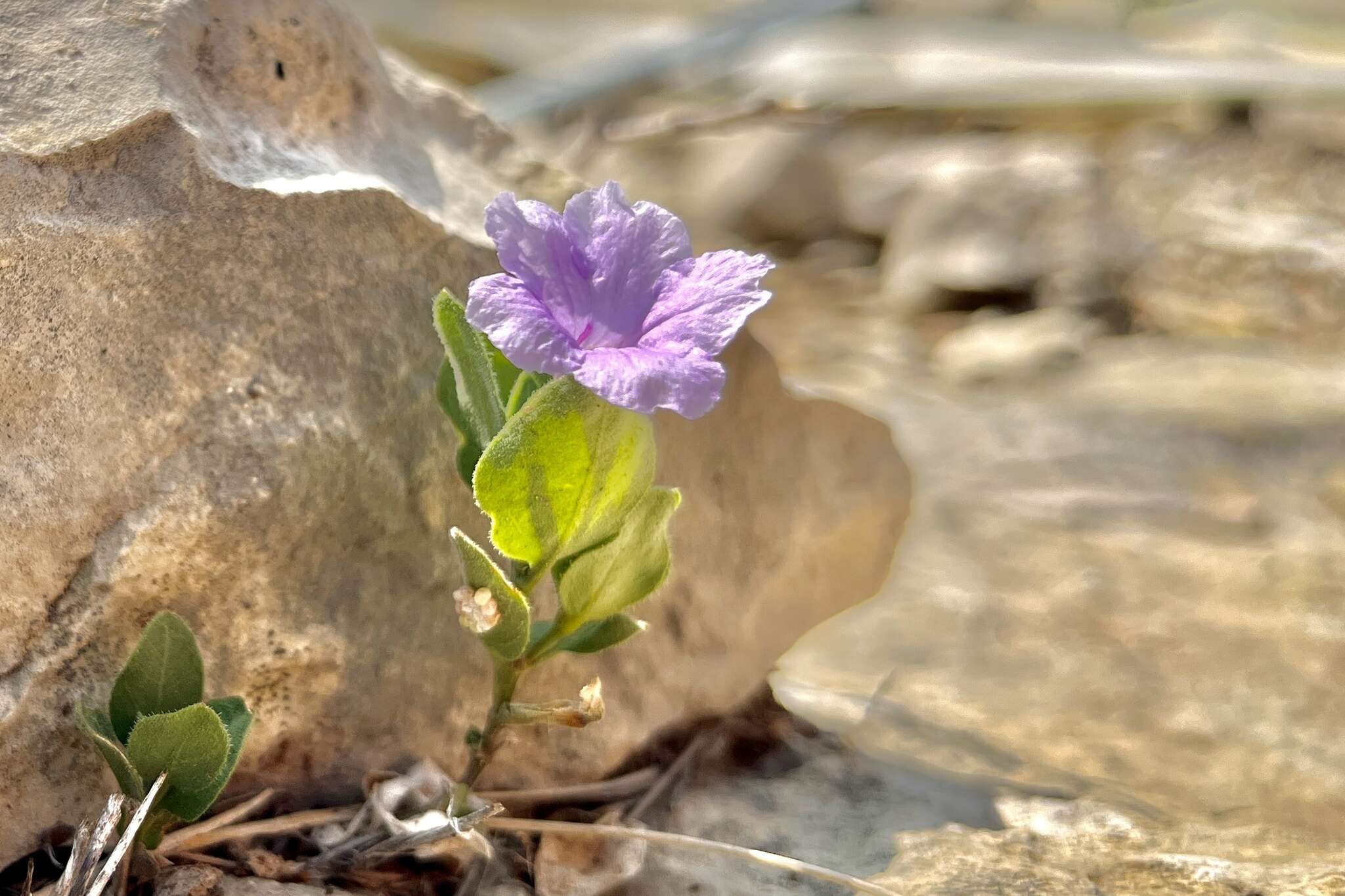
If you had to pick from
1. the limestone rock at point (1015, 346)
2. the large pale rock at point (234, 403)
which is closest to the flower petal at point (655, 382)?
the large pale rock at point (234, 403)

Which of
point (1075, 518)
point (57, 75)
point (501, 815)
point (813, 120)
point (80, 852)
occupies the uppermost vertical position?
point (57, 75)

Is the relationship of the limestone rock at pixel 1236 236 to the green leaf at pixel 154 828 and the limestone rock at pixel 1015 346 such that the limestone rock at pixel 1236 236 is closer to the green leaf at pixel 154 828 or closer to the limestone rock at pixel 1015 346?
the limestone rock at pixel 1015 346

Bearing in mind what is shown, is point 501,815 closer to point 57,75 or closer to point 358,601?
point 358,601

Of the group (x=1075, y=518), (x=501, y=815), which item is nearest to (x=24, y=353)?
(x=501, y=815)

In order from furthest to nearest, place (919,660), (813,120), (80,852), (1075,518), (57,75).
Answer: (813,120) → (1075,518) → (919,660) → (57,75) → (80,852)

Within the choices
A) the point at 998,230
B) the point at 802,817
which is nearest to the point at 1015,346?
the point at 998,230

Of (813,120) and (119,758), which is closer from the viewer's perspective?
(119,758)
